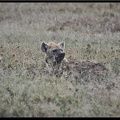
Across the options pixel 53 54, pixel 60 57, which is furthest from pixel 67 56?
pixel 60 57

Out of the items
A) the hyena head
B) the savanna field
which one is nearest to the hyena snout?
the hyena head

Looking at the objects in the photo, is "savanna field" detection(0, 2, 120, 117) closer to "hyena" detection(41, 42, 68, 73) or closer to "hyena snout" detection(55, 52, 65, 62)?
"hyena" detection(41, 42, 68, 73)

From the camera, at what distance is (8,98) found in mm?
5430

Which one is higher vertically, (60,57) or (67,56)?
(60,57)

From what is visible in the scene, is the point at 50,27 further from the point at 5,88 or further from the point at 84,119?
the point at 84,119

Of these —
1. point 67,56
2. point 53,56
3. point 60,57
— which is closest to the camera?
point 60,57

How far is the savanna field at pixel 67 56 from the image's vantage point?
17.0 ft

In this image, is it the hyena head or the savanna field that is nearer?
the savanna field

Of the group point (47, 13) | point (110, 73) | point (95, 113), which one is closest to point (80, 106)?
point (95, 113)

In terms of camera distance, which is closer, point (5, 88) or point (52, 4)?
point (5, 88)

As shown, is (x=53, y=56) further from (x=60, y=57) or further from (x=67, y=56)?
(x=67, y=56)

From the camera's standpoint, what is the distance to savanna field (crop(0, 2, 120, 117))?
519cm

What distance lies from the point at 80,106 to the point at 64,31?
652cm

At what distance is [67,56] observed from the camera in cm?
820
